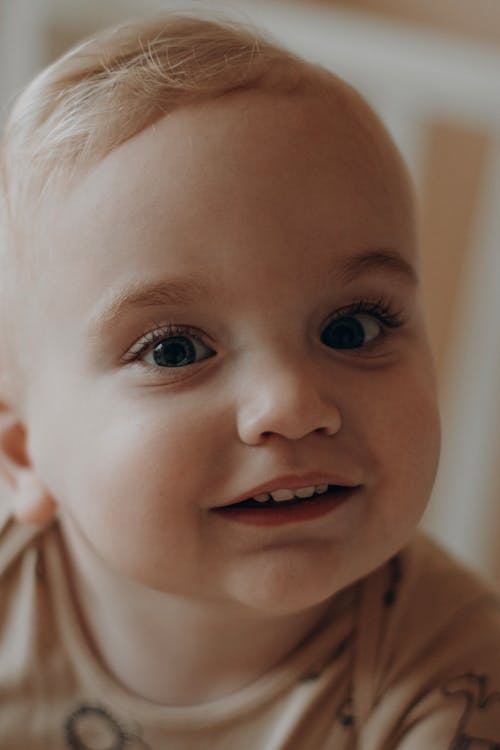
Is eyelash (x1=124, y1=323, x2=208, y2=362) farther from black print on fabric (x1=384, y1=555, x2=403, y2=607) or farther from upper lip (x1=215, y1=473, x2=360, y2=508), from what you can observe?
black print on fabric (x1=384, y1=555, x2=403, y2=607)

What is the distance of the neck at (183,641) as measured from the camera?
30.4 inches

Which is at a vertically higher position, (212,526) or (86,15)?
(86,15)

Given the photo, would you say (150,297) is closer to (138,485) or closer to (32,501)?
(138,485)

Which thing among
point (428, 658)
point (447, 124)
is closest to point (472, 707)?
point (428, 658)

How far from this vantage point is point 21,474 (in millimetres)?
827

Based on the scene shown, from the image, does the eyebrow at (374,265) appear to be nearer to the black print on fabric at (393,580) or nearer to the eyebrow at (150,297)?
the eyebrow at (150,297)

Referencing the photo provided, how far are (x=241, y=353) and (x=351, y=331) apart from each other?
87mm

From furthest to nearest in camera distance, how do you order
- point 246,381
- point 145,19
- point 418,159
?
1. point 418,159
2. point 145,19
3. point 246,381

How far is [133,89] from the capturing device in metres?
0.67

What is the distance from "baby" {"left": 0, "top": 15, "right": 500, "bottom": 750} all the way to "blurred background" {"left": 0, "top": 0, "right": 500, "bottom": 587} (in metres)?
0.21

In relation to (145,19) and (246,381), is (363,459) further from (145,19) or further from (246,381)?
(145,19)

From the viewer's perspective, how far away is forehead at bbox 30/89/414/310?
0.63 meters

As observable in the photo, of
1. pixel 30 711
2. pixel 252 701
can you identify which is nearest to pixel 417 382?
pixel 252 701

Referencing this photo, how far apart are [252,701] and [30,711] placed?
0.61ft
